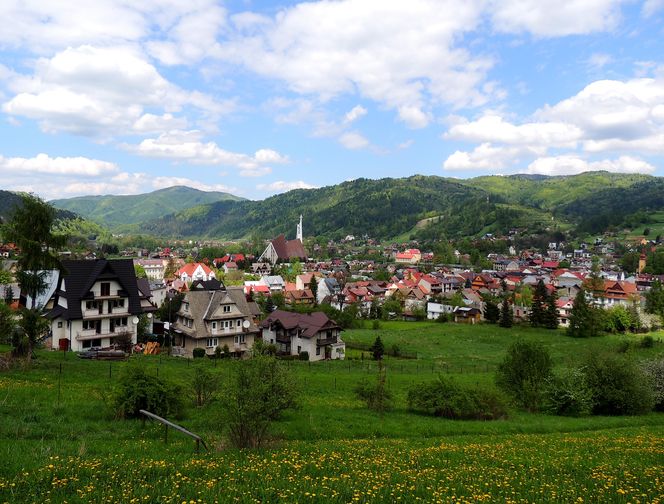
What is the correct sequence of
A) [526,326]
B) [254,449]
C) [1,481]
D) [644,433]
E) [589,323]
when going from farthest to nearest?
[526,326] → [589,323] → [644,433] → [254,449] → [1,481]

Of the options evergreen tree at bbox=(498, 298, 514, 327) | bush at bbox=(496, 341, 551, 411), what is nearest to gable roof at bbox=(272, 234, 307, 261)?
evergreen tree at bbox=(498, 298, 514, 327)

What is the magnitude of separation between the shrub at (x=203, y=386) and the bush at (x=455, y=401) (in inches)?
420

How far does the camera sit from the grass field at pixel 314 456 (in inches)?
355

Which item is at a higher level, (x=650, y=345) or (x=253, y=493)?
(x=253, y=493)

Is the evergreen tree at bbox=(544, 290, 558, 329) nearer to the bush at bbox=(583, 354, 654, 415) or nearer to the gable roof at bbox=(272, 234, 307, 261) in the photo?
the bush at bbox=(583, 354, 654, 415)

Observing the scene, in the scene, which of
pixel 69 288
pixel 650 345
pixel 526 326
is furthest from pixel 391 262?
pixel 69 288

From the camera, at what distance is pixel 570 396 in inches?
1077

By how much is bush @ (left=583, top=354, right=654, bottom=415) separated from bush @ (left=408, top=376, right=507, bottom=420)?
8.50 metres

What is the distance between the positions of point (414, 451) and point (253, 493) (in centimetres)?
691

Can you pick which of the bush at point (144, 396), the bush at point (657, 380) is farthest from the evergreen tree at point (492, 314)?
the bush at point (144, 396)

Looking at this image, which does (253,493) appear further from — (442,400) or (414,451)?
(442,400)

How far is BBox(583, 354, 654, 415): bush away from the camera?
2808cm

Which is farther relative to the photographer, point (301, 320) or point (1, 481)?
point (301, 320)

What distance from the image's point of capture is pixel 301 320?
5184cm
